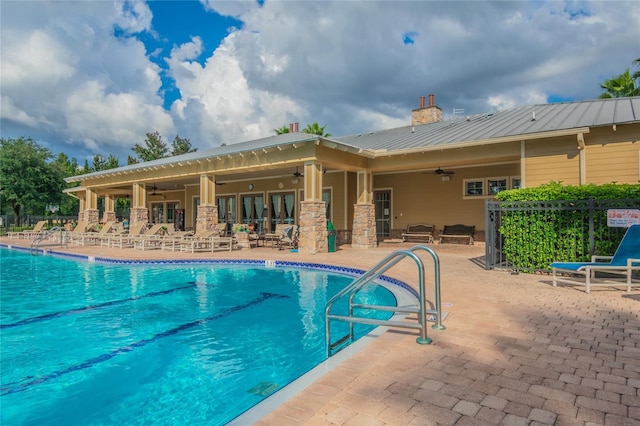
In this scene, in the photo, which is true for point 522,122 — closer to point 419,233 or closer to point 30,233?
point 419,233

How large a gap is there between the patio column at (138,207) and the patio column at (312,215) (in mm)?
10688

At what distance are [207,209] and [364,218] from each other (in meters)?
6.81

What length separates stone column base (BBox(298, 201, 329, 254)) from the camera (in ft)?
40.0

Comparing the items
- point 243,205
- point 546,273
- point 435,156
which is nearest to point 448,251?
point 435,156

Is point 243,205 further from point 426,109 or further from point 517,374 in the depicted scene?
point 517,374

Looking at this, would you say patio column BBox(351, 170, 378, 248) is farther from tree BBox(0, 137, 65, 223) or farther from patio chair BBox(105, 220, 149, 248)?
tree BBox(0, 137, 65, 223)

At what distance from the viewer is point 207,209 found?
15531 mm

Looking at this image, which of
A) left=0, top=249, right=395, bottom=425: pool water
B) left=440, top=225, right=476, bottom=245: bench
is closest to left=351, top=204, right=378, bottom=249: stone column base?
left=440, top=225, right=476, bottom=245: bench

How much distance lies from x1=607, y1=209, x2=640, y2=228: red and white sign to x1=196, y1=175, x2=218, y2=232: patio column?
1316cm

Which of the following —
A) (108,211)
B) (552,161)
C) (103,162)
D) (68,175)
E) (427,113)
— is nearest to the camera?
(552,161)

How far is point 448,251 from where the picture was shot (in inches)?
487

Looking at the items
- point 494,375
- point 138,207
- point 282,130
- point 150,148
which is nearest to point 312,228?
point 494,375

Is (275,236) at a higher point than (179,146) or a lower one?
lower

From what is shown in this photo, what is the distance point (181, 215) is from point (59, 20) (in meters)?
15.2
